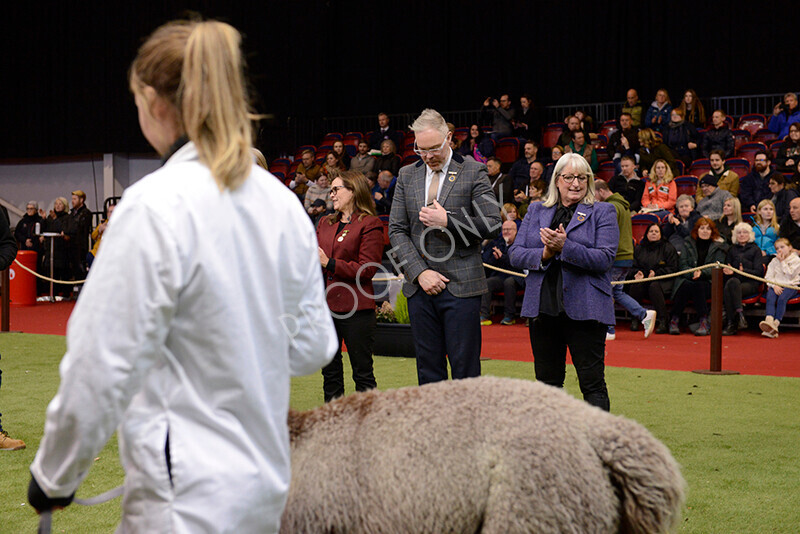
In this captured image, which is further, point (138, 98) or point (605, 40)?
point (605, 40)

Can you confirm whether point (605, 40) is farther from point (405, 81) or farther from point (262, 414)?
point (262, 414)

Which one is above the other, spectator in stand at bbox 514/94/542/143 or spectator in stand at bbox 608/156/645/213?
spectator in stand at bbox 514/94/542/143

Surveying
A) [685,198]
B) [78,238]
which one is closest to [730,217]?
[685,198]

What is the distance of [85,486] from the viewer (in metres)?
4.43

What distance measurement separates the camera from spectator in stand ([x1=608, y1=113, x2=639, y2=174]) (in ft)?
44.8

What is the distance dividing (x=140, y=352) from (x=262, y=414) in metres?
0.28

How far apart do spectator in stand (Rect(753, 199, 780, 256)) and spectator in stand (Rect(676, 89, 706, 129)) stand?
3551mm

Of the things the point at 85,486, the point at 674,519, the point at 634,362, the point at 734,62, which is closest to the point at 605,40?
the point at 734,62

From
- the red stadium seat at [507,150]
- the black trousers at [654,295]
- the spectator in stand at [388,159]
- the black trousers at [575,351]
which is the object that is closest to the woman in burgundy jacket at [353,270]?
the black trousers at [575,351]

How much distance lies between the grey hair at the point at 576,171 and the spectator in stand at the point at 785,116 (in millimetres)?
10492

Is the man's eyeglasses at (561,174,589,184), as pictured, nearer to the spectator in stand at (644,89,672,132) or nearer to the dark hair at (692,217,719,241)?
the dark hair at (692,217,719,241)

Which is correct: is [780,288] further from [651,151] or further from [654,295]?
[651,151]

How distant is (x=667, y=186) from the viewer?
12.5 meters

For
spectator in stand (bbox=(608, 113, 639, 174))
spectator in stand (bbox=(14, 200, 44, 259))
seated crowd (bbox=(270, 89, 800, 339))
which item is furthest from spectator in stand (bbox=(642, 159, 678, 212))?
spectator in stand (bbox=(14, 200, 44, 259))
